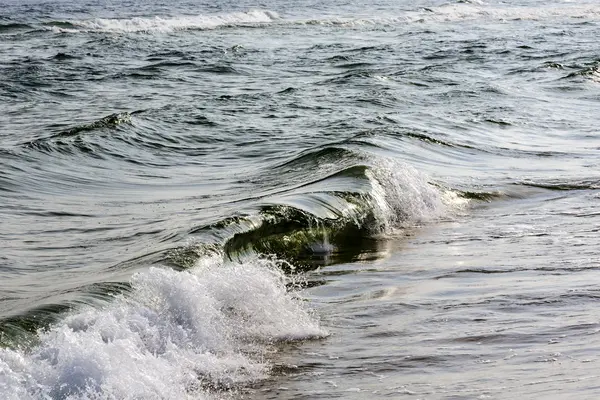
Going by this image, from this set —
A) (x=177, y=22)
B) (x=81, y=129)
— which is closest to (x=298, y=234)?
(x=81, y=129)

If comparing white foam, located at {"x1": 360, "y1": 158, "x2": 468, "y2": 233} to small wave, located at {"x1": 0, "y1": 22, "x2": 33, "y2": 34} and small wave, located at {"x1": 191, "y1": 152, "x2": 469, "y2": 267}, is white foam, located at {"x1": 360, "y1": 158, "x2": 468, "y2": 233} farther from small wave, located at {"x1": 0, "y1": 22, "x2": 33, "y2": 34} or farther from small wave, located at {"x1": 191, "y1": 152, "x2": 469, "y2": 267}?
small wave, located at {"x1": 0, "y1": 22, "x2": 33, "y2": 34}

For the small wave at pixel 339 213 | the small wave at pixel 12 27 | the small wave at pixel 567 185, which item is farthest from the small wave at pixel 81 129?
the small wave at pixel 12 27

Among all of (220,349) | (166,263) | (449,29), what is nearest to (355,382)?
(220,349)

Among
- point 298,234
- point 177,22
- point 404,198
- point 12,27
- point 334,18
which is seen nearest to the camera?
point 298,234

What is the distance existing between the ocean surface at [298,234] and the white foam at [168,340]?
0.6 inches

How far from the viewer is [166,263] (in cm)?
787

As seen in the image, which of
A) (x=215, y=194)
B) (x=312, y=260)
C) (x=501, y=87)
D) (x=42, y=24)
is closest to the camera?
(x=312, y=260)

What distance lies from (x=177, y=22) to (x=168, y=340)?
35.9 metres

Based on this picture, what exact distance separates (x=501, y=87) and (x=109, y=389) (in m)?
16.7

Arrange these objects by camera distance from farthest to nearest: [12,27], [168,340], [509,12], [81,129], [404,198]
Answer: [509,12] < [12,27] < [81,129] < [404,198] < [168,340]

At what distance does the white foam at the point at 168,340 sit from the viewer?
207 inches

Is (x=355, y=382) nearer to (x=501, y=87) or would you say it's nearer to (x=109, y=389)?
(x=109, y=389)

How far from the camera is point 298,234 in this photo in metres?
9.30

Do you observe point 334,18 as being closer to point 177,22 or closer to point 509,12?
point 177,22
